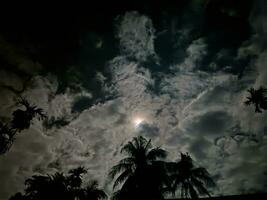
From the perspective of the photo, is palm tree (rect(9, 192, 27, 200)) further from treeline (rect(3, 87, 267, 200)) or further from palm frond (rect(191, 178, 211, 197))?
palm frond (rect(191, 178, 211, 197))

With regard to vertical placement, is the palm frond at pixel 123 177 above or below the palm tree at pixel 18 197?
above

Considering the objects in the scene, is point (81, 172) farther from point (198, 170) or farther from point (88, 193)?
point (198, 170)

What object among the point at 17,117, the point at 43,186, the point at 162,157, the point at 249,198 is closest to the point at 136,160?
the point at 162,157

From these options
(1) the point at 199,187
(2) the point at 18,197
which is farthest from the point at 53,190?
(1) the point at 199,187

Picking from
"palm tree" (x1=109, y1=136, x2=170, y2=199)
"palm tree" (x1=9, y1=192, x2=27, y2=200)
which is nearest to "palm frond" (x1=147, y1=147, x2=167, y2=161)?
"palm tree" (x1=109, y1=136, x2=170, y2=199)

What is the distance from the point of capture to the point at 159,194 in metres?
22.9

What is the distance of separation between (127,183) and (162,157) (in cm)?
434

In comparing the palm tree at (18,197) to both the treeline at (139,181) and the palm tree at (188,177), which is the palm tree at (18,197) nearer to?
the treeline at (139,181)

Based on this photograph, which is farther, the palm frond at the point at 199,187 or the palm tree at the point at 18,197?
the palm frond at the point at 199,187

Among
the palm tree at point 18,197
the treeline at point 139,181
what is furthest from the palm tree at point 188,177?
the palm tree at point 18,197

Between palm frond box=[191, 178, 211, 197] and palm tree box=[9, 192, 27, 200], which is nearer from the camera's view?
palm tree box=[9, 192, 27, 200]

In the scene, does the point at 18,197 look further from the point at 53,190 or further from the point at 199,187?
the point at 199,187

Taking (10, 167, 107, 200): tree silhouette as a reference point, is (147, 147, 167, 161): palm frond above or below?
above

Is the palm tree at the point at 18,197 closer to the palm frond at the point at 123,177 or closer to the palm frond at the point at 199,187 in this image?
the palm frond at the point at 123,177
